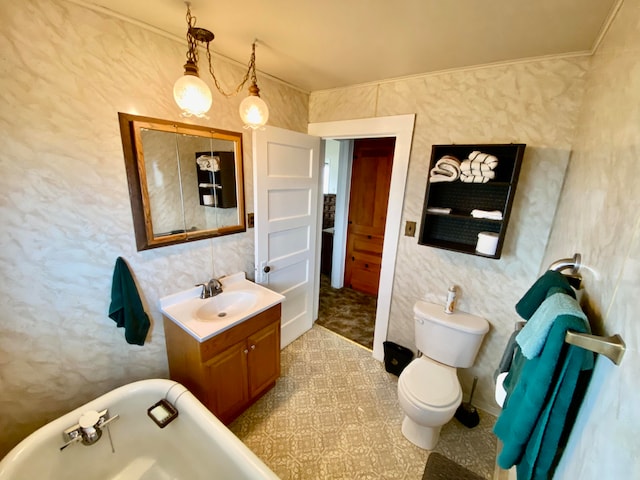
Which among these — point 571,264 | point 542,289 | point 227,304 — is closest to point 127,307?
point 227,304

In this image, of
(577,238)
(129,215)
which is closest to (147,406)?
(129,215)

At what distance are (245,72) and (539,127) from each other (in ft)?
6.07

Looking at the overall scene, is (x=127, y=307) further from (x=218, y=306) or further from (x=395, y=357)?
(x=395, y=357)

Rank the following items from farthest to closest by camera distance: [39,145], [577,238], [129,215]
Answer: [129,215]
[39,145]
[577,238]

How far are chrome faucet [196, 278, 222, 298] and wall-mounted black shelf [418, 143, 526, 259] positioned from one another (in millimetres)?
1436

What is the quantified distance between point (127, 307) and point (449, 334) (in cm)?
195

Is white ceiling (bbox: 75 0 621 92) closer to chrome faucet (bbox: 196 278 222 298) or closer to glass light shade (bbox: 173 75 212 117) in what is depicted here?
glass light shade (bbox: 173 75 212 117)

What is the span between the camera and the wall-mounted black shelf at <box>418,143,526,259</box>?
1480 millimetres

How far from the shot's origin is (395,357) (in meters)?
2.09

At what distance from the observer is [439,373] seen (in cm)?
165

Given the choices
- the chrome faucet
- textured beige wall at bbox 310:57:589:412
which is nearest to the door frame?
textured beige wall at bbox 310:57:589:412

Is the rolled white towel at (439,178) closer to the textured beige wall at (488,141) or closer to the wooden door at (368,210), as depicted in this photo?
the textured beige wall at (488,141)

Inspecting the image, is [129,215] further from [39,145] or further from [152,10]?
[152,10]

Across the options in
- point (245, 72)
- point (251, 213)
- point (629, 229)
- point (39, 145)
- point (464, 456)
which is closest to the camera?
point (629, 229)
